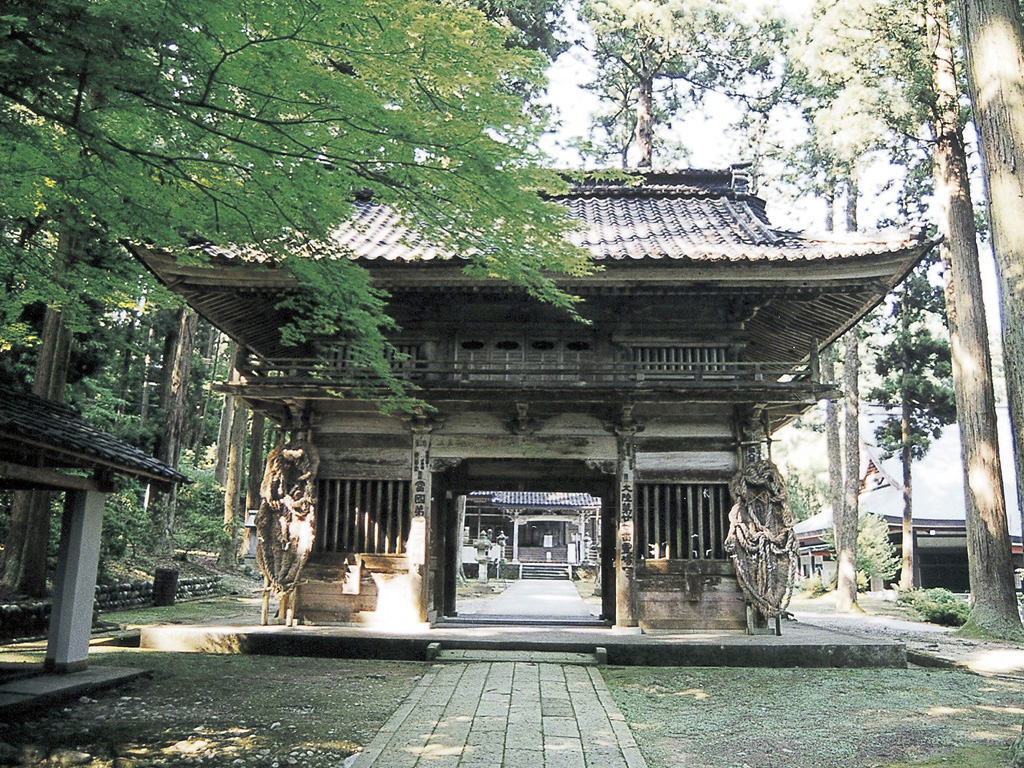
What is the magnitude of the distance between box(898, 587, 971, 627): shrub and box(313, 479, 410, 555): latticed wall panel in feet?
42.9

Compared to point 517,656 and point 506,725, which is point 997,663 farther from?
point 506,725

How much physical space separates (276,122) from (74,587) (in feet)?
20.3

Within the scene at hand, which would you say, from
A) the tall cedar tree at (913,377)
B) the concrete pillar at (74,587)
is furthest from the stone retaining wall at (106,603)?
the tall cedar tree at (913,377)

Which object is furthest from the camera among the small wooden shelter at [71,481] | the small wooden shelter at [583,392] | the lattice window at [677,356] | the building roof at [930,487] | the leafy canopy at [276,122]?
the building roof at [930,487]

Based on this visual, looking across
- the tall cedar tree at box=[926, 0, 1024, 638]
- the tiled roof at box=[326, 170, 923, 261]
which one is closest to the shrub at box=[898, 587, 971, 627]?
the tall cedar tree at box=[926, 0, 1024, 638]

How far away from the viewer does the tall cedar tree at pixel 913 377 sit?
2394cm

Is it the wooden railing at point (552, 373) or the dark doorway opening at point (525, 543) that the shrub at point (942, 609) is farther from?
the wooden railing at point (552, 373)

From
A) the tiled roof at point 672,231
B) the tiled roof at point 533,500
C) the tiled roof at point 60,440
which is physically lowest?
the tiled roof at point 60,440

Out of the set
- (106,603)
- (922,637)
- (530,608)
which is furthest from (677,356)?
(106,603)

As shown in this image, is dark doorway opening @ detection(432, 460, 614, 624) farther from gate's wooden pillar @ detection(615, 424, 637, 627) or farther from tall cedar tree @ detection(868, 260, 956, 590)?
tall cedar tree @ detection(868, 260, 956, 590)

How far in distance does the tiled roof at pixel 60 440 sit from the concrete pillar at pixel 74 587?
0.62 m

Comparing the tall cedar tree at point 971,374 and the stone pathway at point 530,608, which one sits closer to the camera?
the tall cedar tree at point 971,374

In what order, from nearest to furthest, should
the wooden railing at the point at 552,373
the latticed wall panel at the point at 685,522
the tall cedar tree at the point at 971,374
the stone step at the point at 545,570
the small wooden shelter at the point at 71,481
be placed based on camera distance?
1. the small wooden shelter at the point at 71,481
2. the wooden railing at the point at 552,373
3. the latticed wall panel at the point at 685,522
4. the tall cedar tree at the point at 971,374
5. the stone step at the point at 545,570

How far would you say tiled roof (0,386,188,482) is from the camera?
6933 mm
